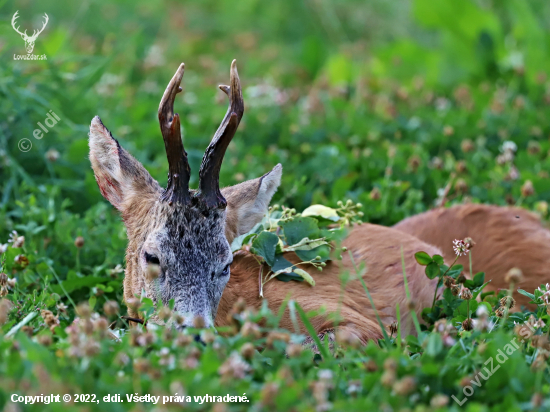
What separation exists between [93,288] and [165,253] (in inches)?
37.4

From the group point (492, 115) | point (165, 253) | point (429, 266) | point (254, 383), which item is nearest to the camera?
point (254, 383)

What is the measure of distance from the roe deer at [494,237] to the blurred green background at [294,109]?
570mm

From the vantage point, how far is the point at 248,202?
13.3 feet

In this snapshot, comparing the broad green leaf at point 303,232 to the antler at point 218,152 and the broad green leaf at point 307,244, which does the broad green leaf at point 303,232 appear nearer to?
the broad green leaf at point 307,244

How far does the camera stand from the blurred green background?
211 inches

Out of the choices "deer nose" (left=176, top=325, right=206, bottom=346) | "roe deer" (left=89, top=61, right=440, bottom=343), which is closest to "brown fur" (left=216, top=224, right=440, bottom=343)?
"roe deer" (left=89, top=61, right=440, bottom=343)

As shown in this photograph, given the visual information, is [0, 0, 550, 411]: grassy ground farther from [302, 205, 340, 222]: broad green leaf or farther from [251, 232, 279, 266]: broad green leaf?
[302, 205, 340, 222]: broad green leaf

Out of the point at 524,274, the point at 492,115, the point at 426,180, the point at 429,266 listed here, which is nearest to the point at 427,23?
the point at 492,115

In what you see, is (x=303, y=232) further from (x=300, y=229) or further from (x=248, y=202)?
(x=248, y=202)

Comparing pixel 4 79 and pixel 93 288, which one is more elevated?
pixel 4 79

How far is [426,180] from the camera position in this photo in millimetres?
5973

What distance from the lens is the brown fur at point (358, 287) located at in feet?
12.2

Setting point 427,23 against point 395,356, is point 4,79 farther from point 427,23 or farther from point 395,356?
point 427,23

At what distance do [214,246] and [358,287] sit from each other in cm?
114
